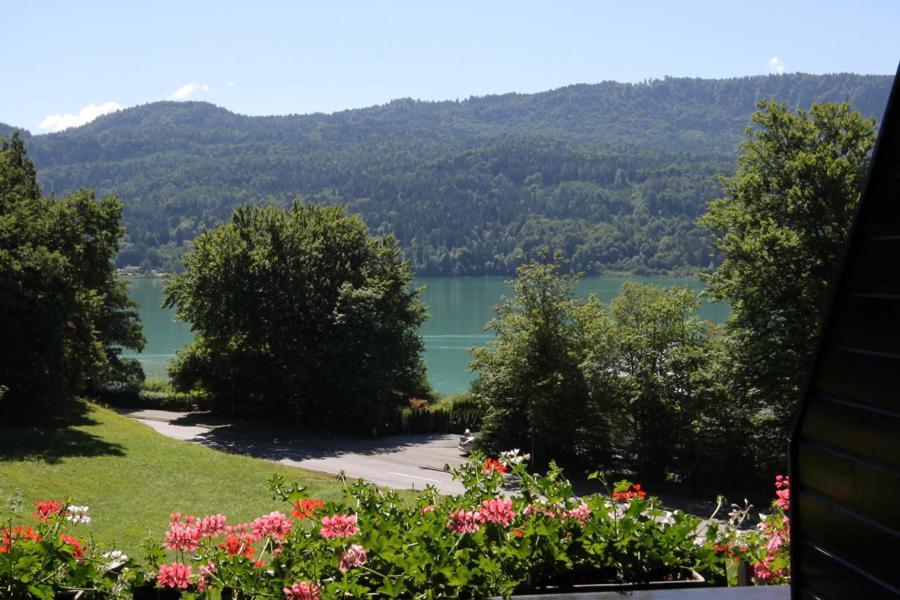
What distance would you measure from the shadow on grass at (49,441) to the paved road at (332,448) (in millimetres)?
5190

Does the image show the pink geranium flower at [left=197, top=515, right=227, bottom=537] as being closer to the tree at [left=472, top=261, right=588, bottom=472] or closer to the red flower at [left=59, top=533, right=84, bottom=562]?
the red flower at [left=59, top=533, right=84, bottom=562]

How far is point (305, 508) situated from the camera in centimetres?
349

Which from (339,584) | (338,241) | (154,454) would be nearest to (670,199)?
(338,241)

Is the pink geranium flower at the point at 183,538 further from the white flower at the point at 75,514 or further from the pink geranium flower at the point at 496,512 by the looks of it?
the pink geranium flower at the point at 496,512

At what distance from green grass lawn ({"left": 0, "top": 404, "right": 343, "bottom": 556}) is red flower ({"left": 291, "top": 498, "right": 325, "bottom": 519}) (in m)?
9.40

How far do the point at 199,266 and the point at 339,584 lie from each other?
30625 mm

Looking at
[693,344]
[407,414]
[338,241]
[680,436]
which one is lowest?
[407,414]

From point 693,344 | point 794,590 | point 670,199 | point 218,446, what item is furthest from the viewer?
point 670,199

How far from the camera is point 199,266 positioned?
3173 centimetres

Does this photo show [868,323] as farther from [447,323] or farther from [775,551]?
[447,323]

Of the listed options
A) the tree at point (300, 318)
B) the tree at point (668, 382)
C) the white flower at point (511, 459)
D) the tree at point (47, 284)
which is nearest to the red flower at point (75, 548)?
the white flower at point (511, 459)

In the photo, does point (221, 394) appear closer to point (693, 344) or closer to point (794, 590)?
point (693, 344)

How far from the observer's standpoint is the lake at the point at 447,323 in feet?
185

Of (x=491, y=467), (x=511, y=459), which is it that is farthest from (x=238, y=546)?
(x=511, y=459)
